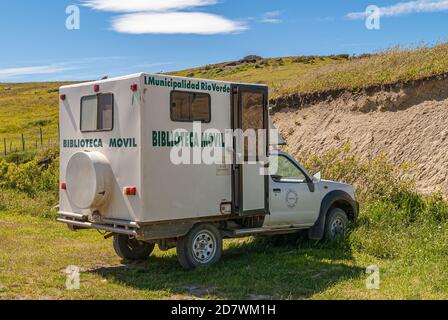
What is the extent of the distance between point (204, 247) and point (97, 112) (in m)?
2.78

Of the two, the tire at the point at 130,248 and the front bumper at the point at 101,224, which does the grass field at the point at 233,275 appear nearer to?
the tire at the point at 130,248

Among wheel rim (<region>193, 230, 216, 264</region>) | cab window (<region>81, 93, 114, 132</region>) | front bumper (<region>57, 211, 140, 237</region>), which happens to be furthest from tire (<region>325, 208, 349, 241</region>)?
cab window (<region>81, 93, 114, 132</region>)

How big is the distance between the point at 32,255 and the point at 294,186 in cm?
496

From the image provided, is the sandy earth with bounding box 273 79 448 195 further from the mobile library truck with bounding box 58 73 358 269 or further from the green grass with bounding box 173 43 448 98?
the mobile library truck with bounding box 58 73 358 269

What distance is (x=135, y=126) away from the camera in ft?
28.6

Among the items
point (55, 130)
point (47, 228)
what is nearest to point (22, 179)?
point (47, 228)

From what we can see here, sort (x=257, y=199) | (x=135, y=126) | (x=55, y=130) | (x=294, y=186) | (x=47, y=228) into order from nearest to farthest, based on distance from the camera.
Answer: (x=135, y=126) → (x=257, y=199) → (x=294, y=186) → (x=47, y=228) → (x=55, y=130)

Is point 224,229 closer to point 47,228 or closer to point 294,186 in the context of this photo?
point 294,186

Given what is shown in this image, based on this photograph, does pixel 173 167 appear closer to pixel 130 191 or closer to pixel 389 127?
pixel 130 191

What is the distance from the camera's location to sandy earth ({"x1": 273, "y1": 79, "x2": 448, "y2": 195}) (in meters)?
14.8

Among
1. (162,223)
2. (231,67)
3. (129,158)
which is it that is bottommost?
(162,223)

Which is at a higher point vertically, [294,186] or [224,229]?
[294,186]

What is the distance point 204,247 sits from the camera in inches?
376

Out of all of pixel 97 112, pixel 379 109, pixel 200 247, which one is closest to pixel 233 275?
pixel 200 247
